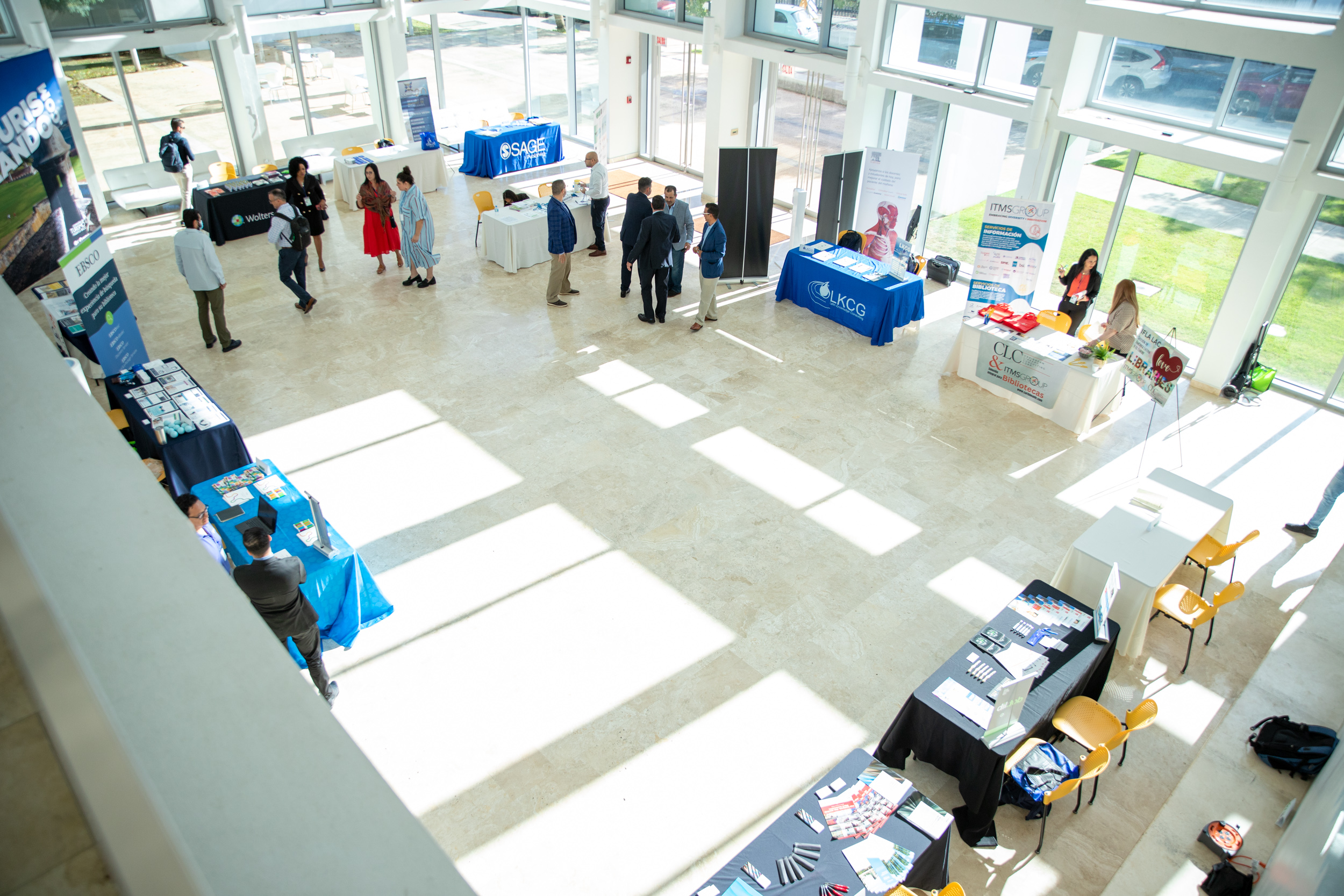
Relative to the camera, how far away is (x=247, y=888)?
2.64 feet

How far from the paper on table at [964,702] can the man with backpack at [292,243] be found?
8553 mm

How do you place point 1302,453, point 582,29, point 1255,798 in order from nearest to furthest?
point 1255,798, point 1302,453, point 582,29

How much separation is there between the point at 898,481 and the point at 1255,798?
3.58 meters

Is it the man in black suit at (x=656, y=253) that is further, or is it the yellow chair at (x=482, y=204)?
the yellow chair at (x=482, y=204)

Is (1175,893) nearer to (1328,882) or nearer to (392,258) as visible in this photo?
(1328,882)

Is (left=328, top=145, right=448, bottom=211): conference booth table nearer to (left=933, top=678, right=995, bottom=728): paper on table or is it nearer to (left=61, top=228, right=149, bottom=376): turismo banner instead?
(left=61, top=228, right=149, bottom=376): turismo banner

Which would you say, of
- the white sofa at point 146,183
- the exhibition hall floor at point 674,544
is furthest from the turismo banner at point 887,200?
the white sofa at point 146,183

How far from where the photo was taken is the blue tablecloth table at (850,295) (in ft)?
33.0

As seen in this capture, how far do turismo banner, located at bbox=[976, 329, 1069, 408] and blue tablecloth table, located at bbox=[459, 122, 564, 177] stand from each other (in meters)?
9.38

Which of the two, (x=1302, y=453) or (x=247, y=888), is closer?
(x=247, y=888)

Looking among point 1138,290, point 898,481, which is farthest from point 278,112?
point 1138,290

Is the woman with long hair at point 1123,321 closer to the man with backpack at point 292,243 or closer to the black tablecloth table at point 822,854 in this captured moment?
the black tablecloth table at point 822,854

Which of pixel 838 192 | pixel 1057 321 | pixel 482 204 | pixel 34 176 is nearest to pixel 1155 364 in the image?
pixel 1057 321

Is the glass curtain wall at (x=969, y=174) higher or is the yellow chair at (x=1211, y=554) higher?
the glass curtain wall at (x=969, y=174)
